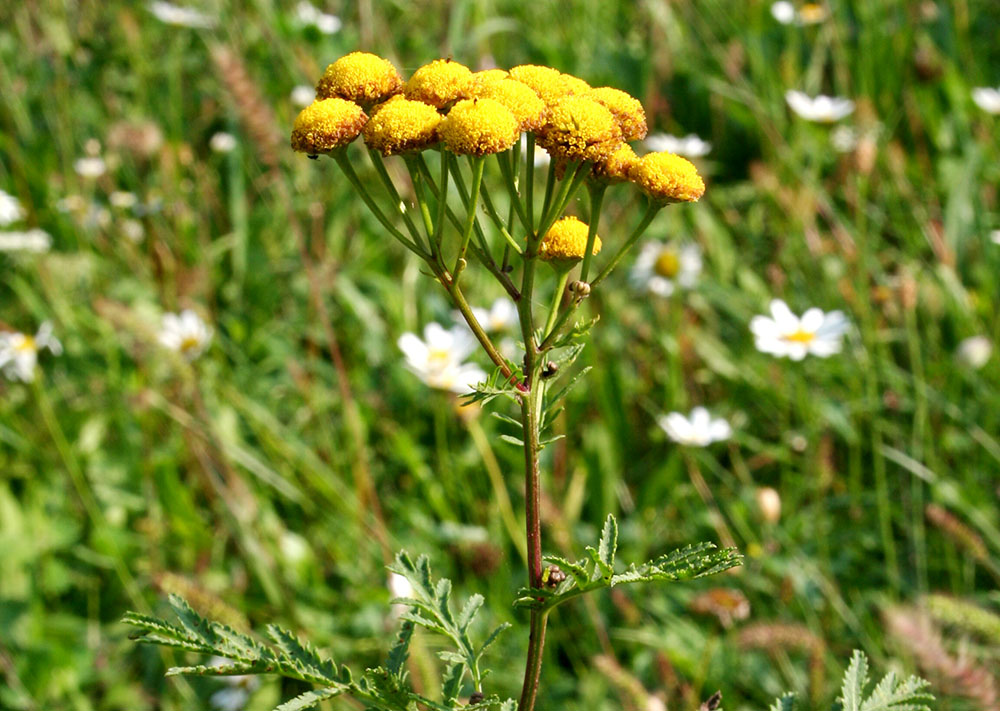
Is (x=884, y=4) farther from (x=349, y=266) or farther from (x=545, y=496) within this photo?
(x=545, y=496)

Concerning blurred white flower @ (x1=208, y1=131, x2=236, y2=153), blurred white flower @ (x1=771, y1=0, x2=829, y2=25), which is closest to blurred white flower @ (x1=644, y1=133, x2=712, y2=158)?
blurred white flower @ (x1=771, y1=0, x2=829, y2=25)

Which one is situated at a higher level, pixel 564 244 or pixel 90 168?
pixel 564 244

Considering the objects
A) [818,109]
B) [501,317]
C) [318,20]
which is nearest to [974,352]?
[501,317]

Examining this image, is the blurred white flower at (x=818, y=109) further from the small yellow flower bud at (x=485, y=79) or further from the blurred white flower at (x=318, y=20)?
the small yellow flower bud at (x=485, y=79)

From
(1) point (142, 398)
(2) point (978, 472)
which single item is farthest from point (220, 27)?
(2) point (978, 472)

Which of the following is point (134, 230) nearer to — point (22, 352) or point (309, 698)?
point (22, 352)

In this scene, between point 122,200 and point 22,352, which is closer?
point 22,352
